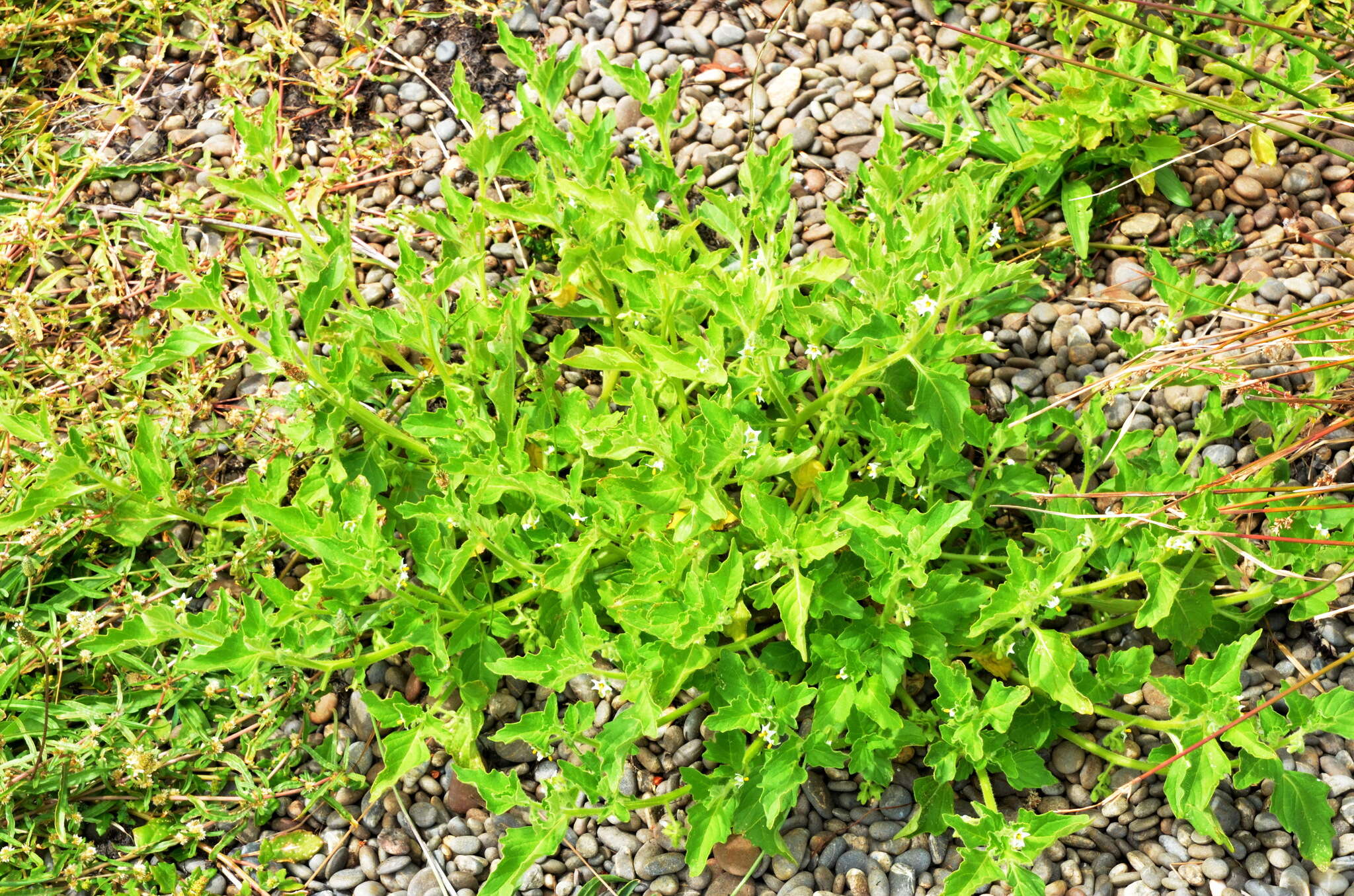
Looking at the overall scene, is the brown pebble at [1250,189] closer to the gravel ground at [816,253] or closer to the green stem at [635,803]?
the gravel ground at [816,253]

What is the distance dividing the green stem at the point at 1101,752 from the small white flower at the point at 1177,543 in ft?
1.54

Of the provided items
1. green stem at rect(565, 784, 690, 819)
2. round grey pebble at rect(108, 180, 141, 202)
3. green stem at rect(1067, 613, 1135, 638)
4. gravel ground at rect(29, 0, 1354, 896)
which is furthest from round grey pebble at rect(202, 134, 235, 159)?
green stem at rect(1067, 613, 1135, 638)

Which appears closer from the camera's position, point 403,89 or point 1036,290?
point 1036,290

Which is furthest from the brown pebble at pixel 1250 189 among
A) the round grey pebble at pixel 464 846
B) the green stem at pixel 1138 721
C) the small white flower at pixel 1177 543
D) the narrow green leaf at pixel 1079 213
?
the round grey pebble at pixel 464 846

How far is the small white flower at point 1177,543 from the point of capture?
2475 millimetres

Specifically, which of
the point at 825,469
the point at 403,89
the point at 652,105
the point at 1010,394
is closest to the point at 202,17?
the point at 403,89

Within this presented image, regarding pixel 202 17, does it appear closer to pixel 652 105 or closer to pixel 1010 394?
pixel 652 105

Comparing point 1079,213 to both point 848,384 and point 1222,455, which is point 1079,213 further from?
point 848,384

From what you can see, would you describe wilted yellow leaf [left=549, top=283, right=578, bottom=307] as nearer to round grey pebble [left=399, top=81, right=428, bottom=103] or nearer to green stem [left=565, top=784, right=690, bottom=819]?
round grey pebble [left=399, top=81, right=428, bottom=103]

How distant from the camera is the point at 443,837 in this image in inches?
A: 113

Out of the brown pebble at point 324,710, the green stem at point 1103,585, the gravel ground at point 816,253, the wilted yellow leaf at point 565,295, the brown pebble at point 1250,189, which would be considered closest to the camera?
the green stem at point 1103,585

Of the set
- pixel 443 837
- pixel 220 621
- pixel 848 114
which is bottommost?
pixel 443 837

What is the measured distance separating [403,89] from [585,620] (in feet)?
7.18

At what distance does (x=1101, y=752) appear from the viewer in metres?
2.66
